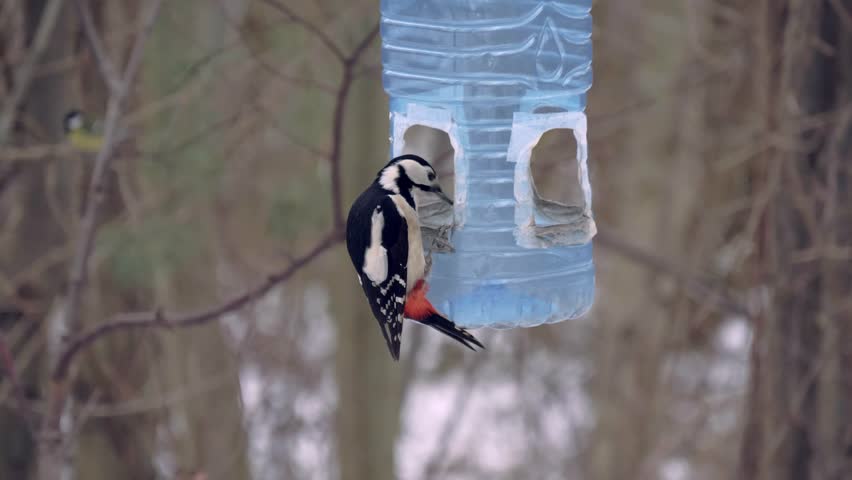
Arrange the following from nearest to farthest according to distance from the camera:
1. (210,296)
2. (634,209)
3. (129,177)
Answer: (129,177), (210,296), (634,209)

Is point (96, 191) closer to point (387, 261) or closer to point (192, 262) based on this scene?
point (387, 261)

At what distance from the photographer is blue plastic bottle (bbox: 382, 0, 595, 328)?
126 inches

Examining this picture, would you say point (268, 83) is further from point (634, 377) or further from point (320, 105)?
point (634, 377)

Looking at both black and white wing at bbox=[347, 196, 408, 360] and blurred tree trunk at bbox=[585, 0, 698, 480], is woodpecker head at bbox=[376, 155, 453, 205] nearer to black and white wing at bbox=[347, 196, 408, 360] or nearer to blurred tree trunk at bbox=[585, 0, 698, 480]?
black and white wing at bbox=[347, 196, 408, 360]

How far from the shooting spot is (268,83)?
5887 millimetres

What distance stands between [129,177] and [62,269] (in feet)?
2.83

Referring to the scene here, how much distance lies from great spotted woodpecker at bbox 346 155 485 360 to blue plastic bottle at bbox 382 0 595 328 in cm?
7

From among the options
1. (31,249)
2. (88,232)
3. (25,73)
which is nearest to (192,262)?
(31,249)

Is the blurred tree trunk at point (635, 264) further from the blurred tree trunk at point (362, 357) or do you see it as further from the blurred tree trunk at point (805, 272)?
the blurred tree trunk at point (805, 272)

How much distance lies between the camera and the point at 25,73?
448 cm

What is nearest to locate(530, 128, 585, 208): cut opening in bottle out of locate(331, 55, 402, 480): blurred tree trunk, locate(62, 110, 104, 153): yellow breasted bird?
locate(331, 55, 402, 480): blurred tree trunk

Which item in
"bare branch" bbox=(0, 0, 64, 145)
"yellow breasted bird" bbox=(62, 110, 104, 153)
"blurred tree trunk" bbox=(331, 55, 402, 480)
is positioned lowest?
"blurred tree trunk" bbox=(331, 55, 402, 480)

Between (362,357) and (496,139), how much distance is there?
3.35m

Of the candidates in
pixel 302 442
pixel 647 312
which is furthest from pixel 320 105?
pixel 302 442
